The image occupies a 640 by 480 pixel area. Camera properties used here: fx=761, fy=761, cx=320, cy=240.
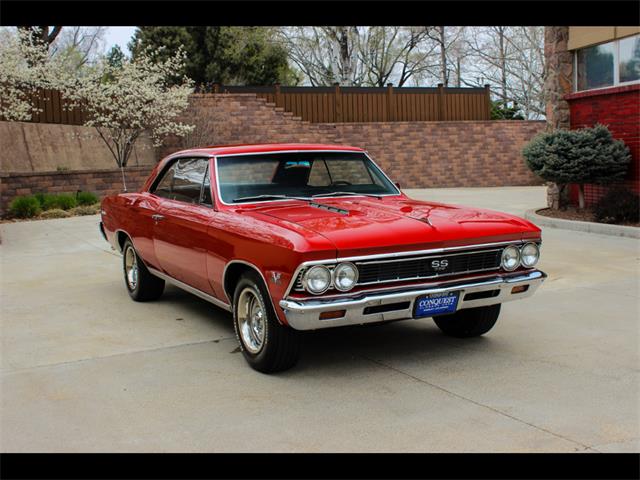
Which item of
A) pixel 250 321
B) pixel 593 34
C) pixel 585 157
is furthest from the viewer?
pixel 593 34

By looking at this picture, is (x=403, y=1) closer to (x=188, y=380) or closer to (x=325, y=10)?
(x=325, y=10)

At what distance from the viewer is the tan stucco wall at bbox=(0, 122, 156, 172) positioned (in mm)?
19680

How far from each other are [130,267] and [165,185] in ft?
3.85

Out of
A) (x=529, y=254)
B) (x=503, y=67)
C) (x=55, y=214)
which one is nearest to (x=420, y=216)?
(x=529, y=254)

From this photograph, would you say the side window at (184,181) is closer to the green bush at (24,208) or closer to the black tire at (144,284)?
the black tire at (144,284)

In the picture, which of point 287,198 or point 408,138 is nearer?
point 287,198

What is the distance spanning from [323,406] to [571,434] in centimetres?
143

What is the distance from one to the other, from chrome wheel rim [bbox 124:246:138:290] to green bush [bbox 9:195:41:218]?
400 inches

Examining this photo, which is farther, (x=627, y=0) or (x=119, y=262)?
(x=119, y=262)

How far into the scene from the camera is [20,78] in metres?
20.7

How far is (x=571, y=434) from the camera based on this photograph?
4.09 metres

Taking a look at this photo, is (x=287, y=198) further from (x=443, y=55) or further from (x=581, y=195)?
(x=443, y=55)

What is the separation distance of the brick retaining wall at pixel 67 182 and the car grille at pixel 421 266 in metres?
14.6

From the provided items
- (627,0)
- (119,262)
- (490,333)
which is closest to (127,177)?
(119,262)
